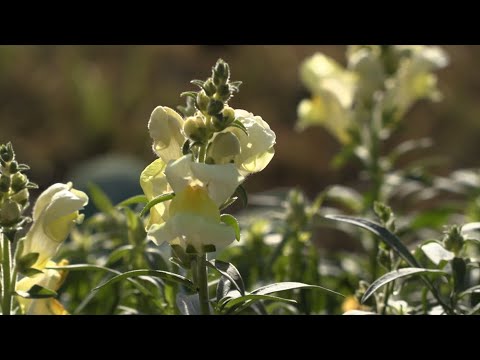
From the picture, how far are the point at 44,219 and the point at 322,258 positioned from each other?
4.37 feet

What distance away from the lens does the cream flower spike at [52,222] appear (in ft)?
4.40

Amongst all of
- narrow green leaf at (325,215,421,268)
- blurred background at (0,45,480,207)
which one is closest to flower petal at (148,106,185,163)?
narrow green leaf at (325,215,421,268)

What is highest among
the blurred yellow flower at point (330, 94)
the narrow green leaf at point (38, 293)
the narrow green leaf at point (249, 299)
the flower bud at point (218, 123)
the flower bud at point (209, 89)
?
the blurred yellow flower at point (330, 94)

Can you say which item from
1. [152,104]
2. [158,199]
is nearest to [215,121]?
[158,199]

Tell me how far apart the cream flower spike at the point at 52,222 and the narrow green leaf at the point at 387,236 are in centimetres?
38

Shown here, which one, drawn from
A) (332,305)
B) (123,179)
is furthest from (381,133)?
(123,179)

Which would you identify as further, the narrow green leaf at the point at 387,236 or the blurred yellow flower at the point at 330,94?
the blurred yellow flower at the point at 330,94

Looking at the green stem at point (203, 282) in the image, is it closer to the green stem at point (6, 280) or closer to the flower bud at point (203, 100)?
the flower bud at point (203, 100)

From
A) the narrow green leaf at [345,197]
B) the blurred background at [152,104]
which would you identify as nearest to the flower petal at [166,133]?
the narrow green leaf at [345,197]

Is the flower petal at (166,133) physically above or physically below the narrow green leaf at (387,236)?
above

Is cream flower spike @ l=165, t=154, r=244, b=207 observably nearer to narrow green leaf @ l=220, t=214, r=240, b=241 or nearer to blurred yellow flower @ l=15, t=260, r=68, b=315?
narrow green leaf @ l=220, t=214, r=240, b=241

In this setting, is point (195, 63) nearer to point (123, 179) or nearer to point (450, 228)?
point (123, 179)

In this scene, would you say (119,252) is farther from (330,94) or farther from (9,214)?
(330,94)

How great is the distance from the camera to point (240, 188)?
115 centimetres
